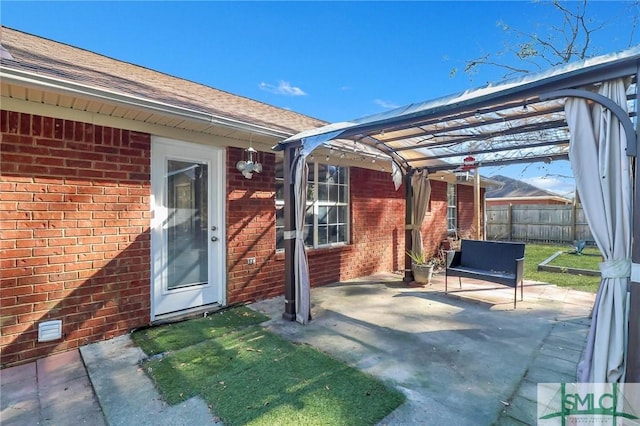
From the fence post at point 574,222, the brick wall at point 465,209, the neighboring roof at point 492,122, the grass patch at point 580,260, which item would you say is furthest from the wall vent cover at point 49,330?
the fence post at point 574,222

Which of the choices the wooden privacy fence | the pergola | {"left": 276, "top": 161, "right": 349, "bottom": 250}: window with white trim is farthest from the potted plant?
the wooden privacy fence

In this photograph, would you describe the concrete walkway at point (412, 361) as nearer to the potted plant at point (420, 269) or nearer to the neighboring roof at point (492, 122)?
the potted plant at point (420, 269)

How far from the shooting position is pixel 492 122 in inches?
163

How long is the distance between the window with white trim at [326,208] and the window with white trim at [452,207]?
5.63 m

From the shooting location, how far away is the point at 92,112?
3707mm

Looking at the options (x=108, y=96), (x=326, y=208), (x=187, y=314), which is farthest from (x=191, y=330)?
(x=326, y=208)

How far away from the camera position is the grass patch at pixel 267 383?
2482mm

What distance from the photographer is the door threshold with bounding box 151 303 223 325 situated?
4.41 m

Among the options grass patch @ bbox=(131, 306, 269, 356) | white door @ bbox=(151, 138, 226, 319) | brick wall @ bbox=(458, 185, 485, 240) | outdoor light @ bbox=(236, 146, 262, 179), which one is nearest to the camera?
grass patch @ bbox=(131, 306, 269, 356)

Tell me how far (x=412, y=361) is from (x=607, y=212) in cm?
228

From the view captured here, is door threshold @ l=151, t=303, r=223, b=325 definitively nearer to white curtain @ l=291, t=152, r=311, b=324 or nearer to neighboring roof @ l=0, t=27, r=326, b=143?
white curtain @ l=291, t=152, r=311, b=324

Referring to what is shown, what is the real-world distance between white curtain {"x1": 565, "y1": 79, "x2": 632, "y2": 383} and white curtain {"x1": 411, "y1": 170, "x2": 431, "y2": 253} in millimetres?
4544

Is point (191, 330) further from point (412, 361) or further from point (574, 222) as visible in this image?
point (574, 222)

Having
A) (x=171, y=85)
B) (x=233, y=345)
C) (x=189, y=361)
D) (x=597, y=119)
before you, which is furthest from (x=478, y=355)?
(x=171, y=85)
